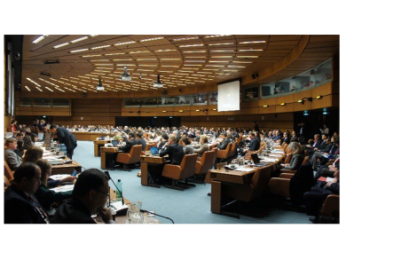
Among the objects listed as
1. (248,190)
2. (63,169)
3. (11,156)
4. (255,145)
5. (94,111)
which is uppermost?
(94,111)

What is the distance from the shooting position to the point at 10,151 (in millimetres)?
4324

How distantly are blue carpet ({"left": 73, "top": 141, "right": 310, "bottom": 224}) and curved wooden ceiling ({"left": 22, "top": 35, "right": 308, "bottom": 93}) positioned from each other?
168 inches

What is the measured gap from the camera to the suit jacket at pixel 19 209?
188 centimetres

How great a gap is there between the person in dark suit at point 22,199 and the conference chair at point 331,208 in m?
2.87

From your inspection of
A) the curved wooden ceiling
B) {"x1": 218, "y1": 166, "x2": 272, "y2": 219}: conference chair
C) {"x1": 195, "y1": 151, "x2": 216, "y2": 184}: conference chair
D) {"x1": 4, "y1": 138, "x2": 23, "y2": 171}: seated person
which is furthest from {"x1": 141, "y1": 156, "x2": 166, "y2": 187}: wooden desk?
the curved wooden ceiling

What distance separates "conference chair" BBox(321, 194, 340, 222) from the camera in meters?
2.94

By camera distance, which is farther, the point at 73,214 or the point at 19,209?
the point at 19,209

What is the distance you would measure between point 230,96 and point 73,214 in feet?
50.9

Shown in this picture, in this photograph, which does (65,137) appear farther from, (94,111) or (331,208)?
(94,111)

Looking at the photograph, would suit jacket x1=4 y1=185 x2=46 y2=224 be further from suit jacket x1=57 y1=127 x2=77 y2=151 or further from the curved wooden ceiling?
suit jacket x1=57 y1=127 x2=77 y2=151

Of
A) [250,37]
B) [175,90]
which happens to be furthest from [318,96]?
[175,90]

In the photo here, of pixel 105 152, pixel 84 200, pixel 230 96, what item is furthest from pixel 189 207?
pixel 230 96

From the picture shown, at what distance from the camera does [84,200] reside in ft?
5.62
